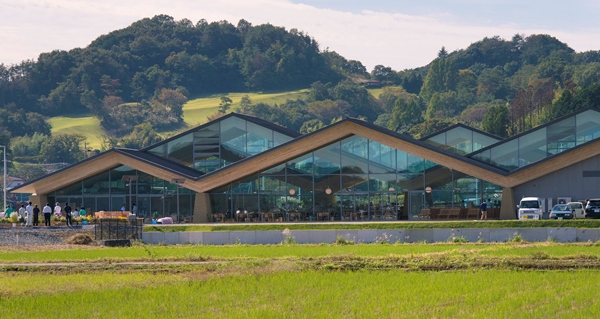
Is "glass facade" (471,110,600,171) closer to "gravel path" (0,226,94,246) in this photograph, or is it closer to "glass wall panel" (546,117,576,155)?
"glass wall panel" (546,117,576,155)

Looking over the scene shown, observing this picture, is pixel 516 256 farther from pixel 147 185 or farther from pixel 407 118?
pixel 407 118

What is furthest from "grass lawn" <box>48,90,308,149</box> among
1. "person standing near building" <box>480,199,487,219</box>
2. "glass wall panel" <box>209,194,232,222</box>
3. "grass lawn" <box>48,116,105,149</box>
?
"person standing near building" <box>480,199,487,219</box>

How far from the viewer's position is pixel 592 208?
5094 centimetres

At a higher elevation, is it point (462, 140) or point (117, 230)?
point (462, 140)

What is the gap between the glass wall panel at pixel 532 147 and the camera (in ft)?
189

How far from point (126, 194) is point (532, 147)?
74.2ft

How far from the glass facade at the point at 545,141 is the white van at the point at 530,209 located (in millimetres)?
4996

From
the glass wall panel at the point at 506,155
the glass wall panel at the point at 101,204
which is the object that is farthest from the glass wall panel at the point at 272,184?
the glass wall panel at the point at 506,155

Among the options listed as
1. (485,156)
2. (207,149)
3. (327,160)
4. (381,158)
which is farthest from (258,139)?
(485,156)

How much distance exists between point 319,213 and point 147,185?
9986mm

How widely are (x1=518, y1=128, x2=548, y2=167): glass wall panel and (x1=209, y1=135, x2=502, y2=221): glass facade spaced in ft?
10.00

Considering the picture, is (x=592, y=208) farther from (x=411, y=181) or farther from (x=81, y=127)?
(x=81, y=127)

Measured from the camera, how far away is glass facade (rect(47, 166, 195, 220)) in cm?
5972

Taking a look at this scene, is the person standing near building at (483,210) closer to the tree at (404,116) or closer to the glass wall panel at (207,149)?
the glass wall panel at (207,149)
